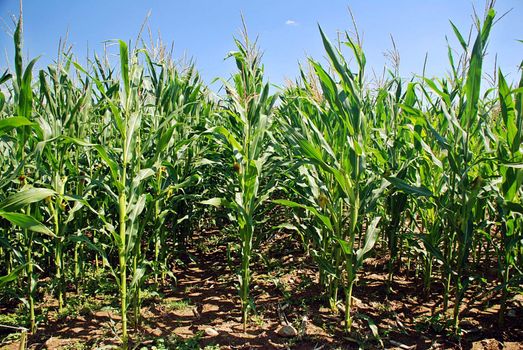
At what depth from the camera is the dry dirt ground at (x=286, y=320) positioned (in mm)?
2326

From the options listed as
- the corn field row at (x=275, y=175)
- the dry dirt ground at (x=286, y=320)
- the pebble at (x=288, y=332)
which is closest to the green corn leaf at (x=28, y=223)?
the corn field row at (x=275, y=175)

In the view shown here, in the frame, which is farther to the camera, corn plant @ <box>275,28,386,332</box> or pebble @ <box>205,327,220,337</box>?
pebble @ <box>205,327,220,337</box>

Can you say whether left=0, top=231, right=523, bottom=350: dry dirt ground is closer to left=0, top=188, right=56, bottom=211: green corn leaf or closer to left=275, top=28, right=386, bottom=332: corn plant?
left=275, top=28, right=386, bottom=332: corn plant

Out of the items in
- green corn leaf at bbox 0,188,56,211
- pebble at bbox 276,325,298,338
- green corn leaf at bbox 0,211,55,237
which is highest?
green corn leaf at bbox 0,188,56,211

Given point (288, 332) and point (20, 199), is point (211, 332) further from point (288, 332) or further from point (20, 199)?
point (20, 199)

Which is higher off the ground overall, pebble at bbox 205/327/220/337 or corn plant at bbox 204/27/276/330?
corn plant at bbox 204/27/276/330

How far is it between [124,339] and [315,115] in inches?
96.9

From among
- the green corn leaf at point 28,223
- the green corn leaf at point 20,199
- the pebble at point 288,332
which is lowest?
the pebble at point 288,332

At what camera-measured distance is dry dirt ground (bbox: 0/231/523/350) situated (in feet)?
7.63

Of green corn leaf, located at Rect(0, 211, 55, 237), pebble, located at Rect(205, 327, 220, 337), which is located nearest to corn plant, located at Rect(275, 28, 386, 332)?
pebble, located at Rect(205, 327, 220, 337)

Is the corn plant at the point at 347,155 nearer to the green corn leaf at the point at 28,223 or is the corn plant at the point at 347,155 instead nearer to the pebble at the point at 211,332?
the pebble at the point at 211,332

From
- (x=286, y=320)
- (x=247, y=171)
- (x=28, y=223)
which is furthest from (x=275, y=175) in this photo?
(x=28, y=223)

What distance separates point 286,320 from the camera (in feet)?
8.56

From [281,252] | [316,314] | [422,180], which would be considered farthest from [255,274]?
[422,180]
